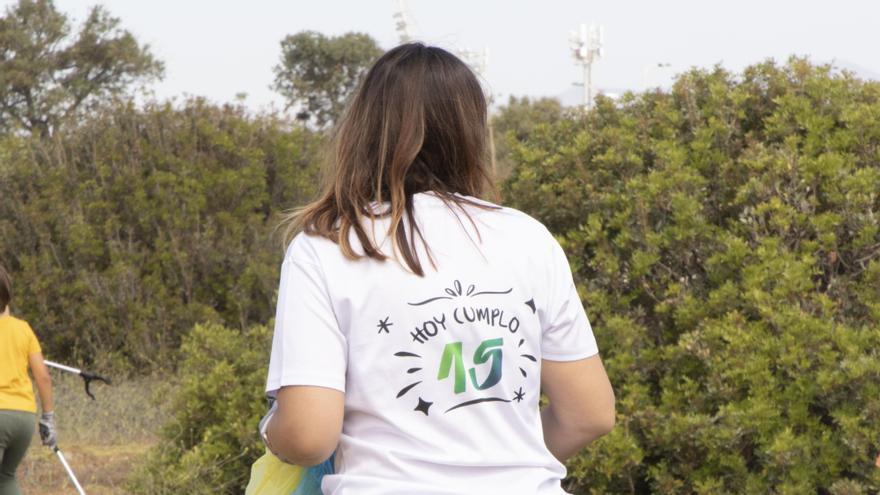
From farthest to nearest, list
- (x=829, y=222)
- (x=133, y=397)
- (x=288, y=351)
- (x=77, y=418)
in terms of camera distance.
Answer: (x=133, y=397) < (x=77, y=418) < (x=829, y=222) < (x=288, y=351)

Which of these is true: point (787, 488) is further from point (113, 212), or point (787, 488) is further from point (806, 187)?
point (113, 212)

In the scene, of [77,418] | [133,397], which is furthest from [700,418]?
[133,397]

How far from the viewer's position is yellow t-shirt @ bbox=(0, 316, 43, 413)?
6785 millimetres

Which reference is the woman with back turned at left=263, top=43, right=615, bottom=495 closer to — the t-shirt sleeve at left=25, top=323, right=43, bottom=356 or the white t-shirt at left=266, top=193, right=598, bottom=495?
the white t-shirt at left=266, top=193, right=598, bottom=495

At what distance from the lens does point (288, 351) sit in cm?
209

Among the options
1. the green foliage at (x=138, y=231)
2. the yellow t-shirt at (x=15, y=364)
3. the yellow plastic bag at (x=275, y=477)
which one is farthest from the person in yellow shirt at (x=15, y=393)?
the green foliage at (x=138, y=231)

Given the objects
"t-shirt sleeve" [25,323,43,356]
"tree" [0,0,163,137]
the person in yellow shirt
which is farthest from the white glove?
"tree" [0,0,163,137]

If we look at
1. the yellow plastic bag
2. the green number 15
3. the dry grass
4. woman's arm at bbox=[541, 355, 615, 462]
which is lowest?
the dry grass

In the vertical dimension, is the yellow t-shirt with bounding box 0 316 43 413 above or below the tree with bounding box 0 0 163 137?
below

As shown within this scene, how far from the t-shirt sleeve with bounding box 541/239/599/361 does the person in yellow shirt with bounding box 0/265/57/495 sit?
5104 millimetres

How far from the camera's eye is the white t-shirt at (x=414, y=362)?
2.08 metres

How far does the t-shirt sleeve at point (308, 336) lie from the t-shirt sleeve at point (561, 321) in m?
0.38

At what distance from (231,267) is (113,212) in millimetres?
1289

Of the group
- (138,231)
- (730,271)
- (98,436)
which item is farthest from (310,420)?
(138,231)
